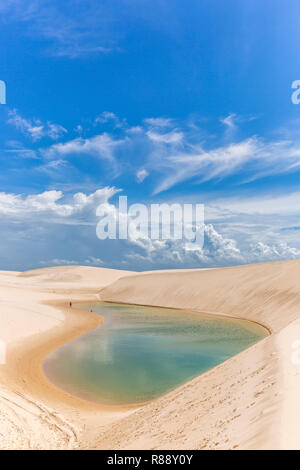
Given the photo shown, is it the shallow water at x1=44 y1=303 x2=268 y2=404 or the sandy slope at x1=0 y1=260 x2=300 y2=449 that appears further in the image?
the shallow water at x1=44 y1=303 x2=268 y2=404

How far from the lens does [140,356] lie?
2002cm

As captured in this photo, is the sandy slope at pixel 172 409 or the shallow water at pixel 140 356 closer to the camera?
the sandy slope at pixel 172 409

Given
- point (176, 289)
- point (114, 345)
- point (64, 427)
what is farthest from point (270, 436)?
point (176, 289)

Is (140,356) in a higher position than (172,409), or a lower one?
lower

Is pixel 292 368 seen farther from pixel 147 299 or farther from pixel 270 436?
pixel 147 299

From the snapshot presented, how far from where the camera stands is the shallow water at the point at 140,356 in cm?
1456

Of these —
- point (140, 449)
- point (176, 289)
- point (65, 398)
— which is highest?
point (176, 289)

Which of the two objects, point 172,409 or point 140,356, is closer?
point 172,409

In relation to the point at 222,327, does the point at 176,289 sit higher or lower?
higher

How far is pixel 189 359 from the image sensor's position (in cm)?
1912

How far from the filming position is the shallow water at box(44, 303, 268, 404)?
14562 millimetres
